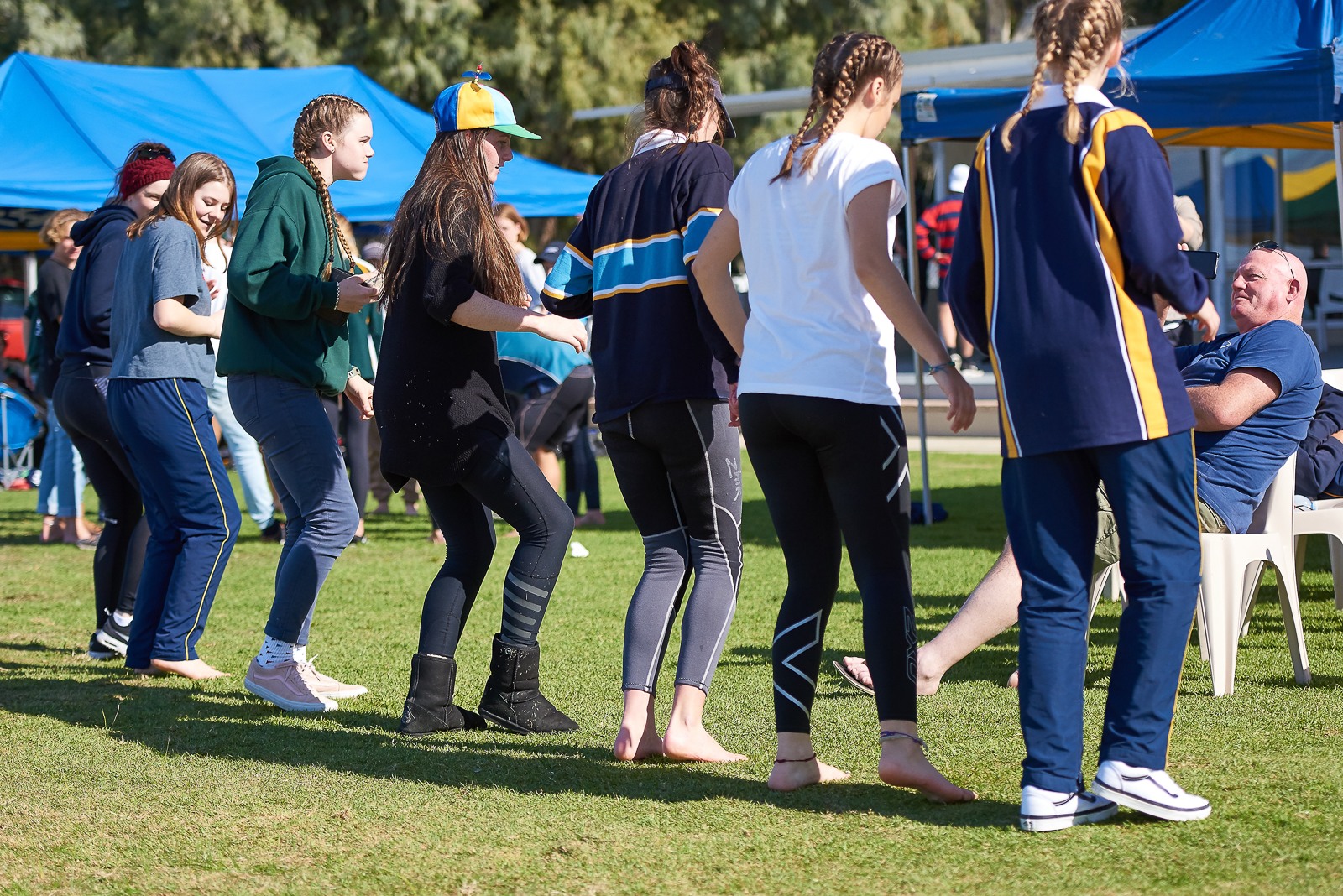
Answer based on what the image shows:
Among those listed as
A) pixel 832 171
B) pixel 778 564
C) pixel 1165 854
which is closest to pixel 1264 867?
pixel 1165 854

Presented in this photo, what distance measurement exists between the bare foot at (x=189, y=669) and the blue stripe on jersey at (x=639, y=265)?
88.9 inches

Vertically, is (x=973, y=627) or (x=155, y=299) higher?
(x=155, y=299)

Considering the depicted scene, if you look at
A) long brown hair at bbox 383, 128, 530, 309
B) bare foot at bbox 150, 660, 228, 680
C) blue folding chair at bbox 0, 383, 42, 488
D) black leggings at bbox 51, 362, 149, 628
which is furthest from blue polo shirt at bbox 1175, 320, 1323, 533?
blue folding chair at bbox 0, 383, 42, 488

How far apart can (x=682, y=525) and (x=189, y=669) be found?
2145 millimetres

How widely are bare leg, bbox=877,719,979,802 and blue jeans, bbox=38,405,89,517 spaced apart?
21.9 feet

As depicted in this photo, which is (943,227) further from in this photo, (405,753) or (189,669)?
(405,753)

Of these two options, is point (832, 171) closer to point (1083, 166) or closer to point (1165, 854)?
point (1083, 166)

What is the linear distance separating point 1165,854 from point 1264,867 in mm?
177

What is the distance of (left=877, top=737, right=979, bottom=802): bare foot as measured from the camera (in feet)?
10.5

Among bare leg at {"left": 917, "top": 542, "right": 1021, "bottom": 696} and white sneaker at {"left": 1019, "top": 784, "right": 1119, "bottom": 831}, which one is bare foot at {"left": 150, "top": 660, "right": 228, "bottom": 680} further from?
white sneaker at {"left": 1019, "top": 784, "right": 1119, "bottom": 831}

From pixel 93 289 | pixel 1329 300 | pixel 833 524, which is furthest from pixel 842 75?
pixel 1329 300

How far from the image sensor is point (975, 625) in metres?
4.27

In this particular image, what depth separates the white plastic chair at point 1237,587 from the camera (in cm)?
426

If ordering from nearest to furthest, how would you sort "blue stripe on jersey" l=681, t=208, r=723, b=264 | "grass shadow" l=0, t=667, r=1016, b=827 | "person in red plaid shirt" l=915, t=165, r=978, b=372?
"grass shadow" l=0, t=667, r=1016, b=827 → "blue stripe on jersey" l=681, t=208, r=723, b=264 → "person in red plaid shirt" l=915, t=165, r=978, b=372
